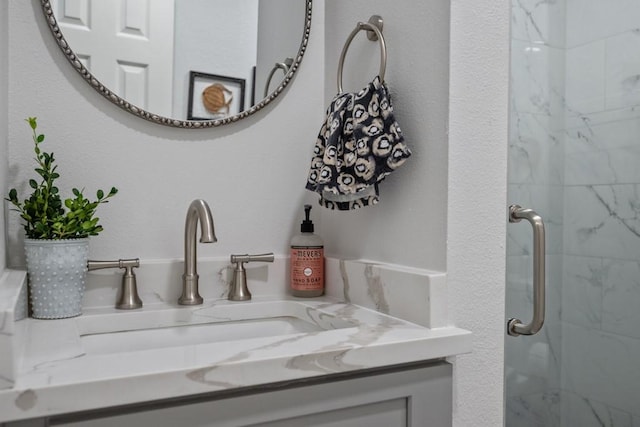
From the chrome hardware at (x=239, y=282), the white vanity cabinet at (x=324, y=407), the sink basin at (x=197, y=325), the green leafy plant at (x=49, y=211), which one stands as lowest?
the white vanity cabinet at (x=324, y=407)

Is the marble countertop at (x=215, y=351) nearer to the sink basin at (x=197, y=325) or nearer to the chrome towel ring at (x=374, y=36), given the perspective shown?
the sink basin at (x=197, y=325)

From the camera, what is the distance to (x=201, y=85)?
1219mm

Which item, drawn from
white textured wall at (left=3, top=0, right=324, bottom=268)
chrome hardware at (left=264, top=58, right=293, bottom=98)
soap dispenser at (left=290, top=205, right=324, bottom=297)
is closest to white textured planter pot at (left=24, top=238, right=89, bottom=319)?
white textured wall at (left=3, top=0, right=324, bottom=268)

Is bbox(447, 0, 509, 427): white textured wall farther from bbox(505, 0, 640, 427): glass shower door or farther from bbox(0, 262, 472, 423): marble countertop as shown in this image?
bbox(505, 0, 640, 427): glass shower door

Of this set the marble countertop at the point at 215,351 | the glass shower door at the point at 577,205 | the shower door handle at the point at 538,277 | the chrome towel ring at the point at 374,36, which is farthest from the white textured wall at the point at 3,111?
the glass shower door at the point at 577,205

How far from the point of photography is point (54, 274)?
0.98 meters

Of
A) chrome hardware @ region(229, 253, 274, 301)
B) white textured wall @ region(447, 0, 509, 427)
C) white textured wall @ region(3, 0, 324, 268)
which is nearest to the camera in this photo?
white textured wall @ region(447, 0, 509, 427)

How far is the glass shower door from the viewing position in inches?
71.5

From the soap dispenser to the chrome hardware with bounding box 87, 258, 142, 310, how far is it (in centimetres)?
35

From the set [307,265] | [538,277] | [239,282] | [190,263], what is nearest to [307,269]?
[307,265]

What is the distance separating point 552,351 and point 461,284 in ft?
4.15

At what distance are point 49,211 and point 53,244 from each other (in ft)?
0.24

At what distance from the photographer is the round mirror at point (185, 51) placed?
1.11 metres

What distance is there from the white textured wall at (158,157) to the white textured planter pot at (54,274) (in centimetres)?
11
